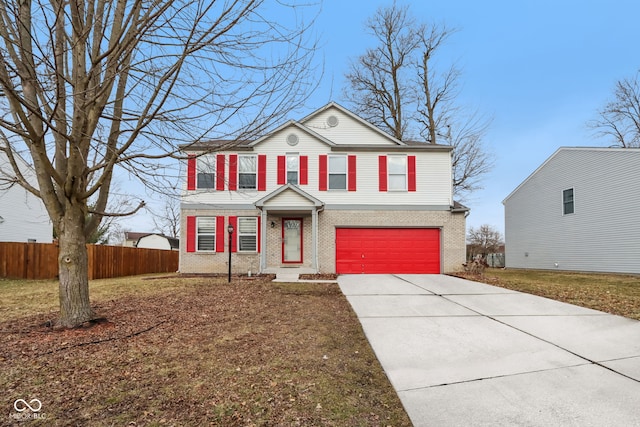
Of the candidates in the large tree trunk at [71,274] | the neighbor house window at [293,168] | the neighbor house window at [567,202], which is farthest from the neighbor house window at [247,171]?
the neighbor house window at [567,202]

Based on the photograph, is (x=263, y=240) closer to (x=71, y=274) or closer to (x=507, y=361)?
(x=71, y=274)

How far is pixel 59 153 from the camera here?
479 cm

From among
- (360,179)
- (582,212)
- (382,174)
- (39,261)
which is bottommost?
(39,261)

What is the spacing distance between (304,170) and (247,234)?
11.2 ft

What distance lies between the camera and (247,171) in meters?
13.8

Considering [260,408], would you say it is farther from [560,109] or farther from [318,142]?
[560,109]

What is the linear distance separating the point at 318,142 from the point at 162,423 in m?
12.2

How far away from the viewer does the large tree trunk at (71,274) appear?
4641 mm

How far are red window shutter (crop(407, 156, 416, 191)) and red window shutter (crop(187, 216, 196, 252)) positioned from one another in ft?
28.6

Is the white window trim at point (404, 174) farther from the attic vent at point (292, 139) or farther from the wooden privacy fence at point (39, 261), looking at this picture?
the wooden privacy fence at point (39, 261)

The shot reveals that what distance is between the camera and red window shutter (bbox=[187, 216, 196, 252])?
13438mm

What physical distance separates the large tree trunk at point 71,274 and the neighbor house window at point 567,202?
20.2 meters

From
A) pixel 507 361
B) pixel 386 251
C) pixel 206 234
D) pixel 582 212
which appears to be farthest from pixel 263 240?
pixel 582 212

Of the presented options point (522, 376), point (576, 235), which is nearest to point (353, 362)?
point (522, 376)
